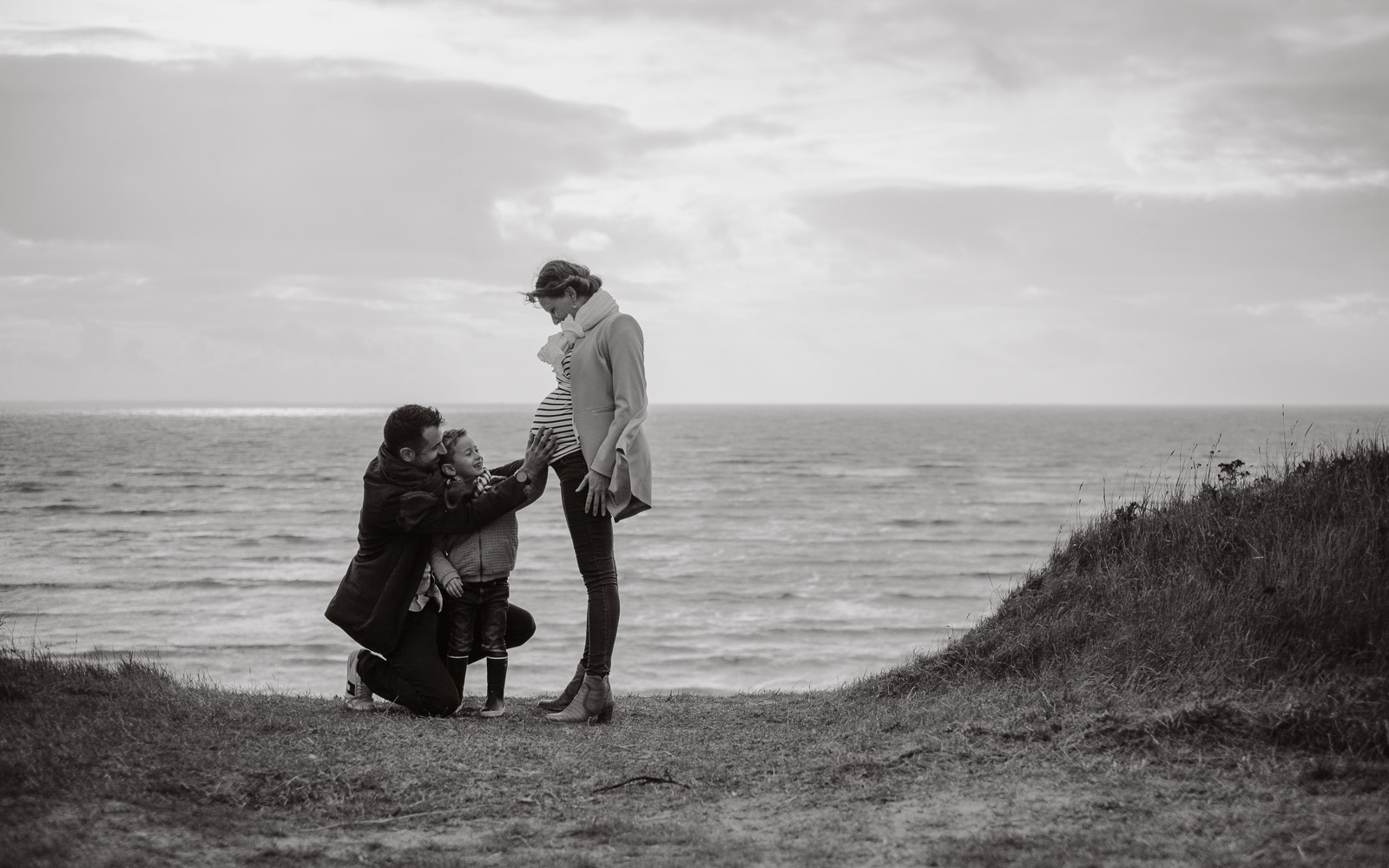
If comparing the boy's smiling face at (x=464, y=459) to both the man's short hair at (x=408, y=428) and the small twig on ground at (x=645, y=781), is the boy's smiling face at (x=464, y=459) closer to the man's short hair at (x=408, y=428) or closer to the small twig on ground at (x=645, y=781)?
the man's short hair at (x=408, y=428)

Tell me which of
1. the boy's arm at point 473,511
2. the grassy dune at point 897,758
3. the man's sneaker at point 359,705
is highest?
the boy's arm at point 473,511

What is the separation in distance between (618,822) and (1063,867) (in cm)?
145

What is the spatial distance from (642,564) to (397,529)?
1631 cm

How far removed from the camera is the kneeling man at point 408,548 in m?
5.38

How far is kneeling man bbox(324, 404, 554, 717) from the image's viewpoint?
5375mm

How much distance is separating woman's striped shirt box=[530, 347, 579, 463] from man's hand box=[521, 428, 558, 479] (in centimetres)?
2

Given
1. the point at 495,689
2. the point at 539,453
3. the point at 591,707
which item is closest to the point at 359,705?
the point at 495,689

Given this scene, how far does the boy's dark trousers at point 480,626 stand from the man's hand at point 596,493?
32.0 inches

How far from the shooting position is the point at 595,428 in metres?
5.23

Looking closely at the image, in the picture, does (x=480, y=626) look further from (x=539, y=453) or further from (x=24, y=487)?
(x=24, y=487)

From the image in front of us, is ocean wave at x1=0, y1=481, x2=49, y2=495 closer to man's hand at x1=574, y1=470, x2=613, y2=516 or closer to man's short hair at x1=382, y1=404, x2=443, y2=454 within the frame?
man's short hair at x1=382, y1=404, x2=443, y2=454

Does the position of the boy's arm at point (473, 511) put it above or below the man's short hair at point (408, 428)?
below

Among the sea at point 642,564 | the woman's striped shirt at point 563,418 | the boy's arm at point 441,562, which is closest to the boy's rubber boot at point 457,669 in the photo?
the boy's arm at point 441,562

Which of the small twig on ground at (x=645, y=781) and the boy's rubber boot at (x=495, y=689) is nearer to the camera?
the small twig on ground at (x=645, y=781)
